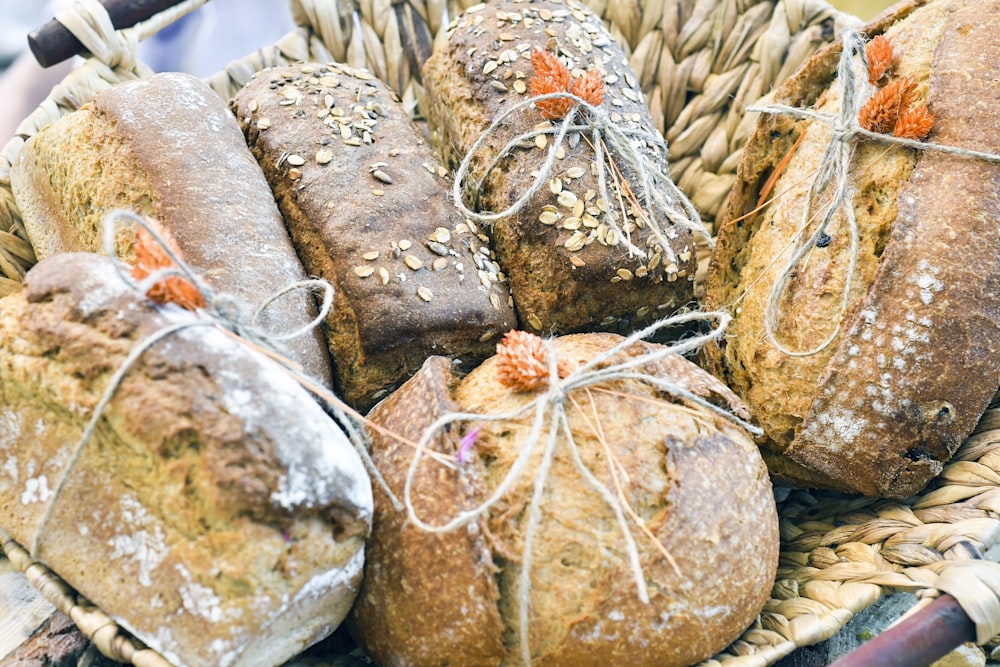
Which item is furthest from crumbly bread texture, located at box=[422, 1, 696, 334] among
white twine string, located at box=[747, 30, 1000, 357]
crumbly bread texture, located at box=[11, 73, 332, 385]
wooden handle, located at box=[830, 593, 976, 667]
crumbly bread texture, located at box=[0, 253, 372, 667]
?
wooden handle, located at box=[830, 593, 976, 667]

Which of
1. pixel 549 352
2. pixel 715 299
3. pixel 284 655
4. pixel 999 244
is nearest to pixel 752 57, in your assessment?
pixel 715 299

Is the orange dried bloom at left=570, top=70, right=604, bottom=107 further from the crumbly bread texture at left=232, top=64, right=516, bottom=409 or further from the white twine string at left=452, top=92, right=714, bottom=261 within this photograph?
the crumbly bread texture at left=232, top=64, right=516, bottom=409

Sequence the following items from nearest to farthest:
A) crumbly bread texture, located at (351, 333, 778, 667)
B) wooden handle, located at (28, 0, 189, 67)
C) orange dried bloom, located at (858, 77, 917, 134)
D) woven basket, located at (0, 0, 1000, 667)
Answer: crumbly bread texture, located at (351, 333, 778, 667) → woven basket, located at (0, 0, 1000, 667) → orange dried bloom, located at (858, 77, 917, 134) → wooden handle, located at (28, 0, 189, 67)

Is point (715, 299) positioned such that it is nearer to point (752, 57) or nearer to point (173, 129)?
point (752, 57)

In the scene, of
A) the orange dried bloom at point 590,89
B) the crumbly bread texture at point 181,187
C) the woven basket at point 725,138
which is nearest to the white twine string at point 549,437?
the woven basket at point 725,138

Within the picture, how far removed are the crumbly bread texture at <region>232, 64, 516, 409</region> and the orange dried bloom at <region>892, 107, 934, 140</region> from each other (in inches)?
35.3

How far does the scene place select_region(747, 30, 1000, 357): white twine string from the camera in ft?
5.27

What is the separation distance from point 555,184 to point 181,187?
2.63ft

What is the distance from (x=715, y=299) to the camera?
204 centimetres

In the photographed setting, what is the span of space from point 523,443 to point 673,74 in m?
1.56

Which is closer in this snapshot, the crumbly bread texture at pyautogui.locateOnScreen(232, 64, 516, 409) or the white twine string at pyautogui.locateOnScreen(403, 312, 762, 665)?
the white twine string at pyautogui.locateOnScreen(403, 312, 762, 665)

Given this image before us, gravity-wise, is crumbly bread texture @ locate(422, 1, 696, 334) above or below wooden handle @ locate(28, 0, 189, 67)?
below

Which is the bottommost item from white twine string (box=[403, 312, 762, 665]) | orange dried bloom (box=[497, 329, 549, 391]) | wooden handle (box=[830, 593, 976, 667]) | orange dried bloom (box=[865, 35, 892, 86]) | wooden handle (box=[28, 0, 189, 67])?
wooden handle (box=[830, 593, 976, 667])

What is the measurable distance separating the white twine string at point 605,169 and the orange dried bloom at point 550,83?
0.07 feet
